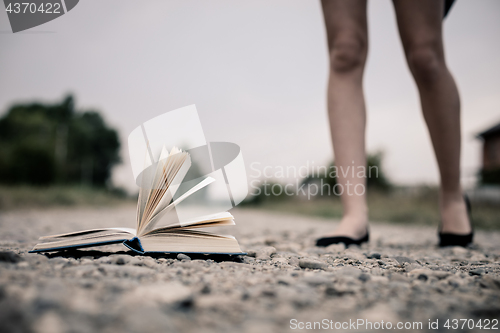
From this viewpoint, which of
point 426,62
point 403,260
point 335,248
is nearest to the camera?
point 403,260

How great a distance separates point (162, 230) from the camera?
3.85ft

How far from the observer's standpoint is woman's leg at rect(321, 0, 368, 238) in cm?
187

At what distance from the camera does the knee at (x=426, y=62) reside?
6.09ft

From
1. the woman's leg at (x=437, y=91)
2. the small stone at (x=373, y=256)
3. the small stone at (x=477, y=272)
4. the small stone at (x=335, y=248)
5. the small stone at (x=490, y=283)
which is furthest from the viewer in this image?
the woman's leg at (x=437, y=91)

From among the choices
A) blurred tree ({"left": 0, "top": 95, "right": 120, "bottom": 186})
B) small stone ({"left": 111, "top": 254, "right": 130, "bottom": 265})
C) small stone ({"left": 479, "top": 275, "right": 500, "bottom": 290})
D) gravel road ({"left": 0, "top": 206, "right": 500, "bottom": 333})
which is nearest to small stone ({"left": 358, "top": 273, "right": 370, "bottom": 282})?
gravel road ({"left": 0, "top": 206, "right": 500, "bottom": 333})

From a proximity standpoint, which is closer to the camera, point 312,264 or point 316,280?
point 316,280

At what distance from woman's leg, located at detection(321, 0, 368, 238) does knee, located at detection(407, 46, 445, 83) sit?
0.29m

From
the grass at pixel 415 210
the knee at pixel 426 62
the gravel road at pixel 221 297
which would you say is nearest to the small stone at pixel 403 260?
the gravel road at pixel 221 297

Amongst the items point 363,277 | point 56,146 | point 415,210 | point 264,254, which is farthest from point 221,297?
point 56,146

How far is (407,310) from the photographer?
0.69m

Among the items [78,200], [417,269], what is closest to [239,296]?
[417,269]

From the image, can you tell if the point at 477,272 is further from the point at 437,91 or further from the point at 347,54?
the point at 347,54

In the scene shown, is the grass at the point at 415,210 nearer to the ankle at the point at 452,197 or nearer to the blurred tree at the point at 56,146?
the ankle at the point at 452,197

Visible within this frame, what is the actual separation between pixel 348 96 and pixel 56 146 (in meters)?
21.1
